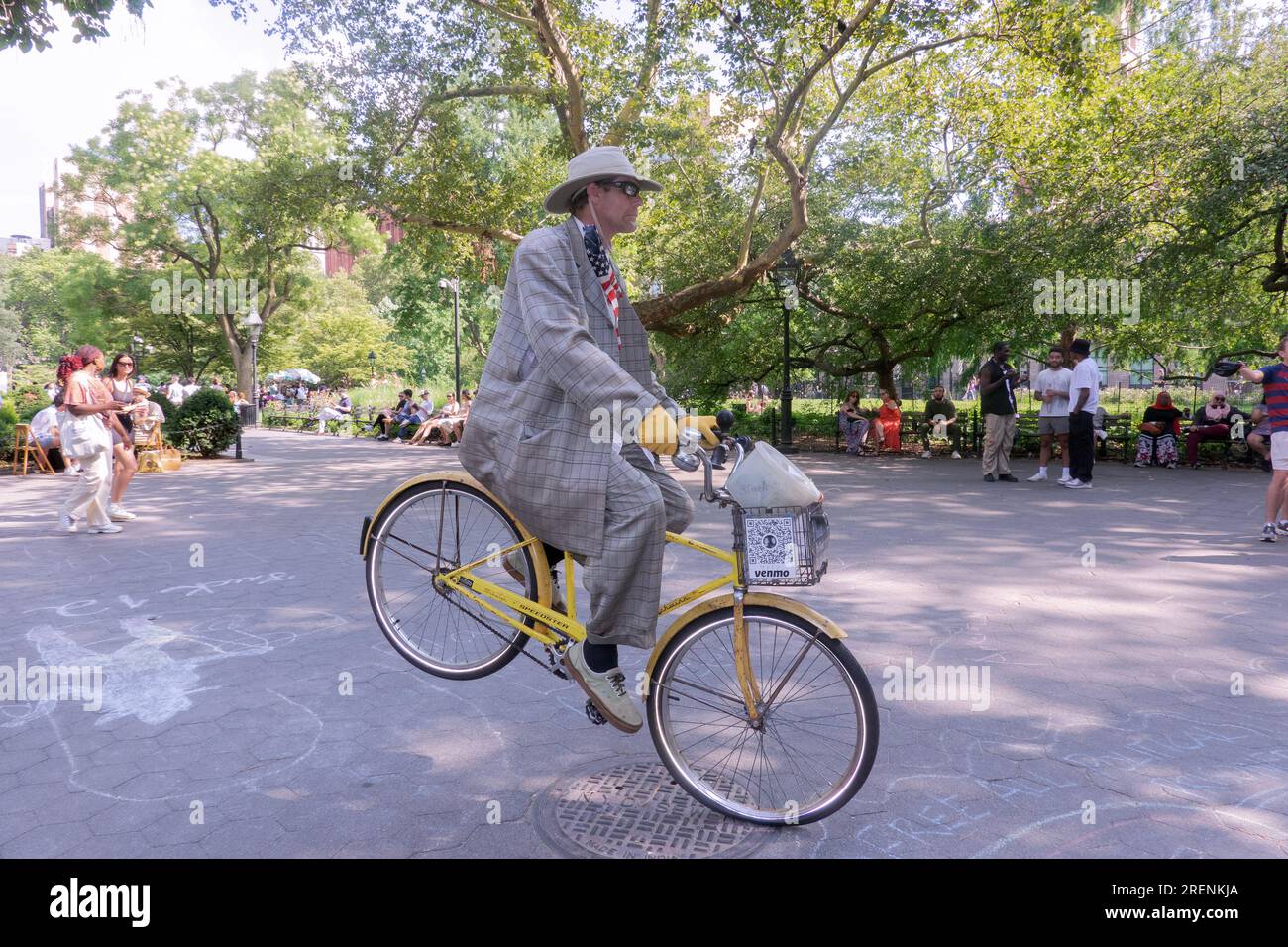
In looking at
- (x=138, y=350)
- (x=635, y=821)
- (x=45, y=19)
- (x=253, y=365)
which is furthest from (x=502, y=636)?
(x=138, y=350)

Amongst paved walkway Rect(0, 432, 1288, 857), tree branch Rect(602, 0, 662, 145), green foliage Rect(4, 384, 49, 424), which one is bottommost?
paved walkway Rect(0, 432, 1288, 857)

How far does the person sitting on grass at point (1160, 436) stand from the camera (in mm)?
14516

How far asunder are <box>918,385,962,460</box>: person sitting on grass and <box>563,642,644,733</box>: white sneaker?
15098 millimetres

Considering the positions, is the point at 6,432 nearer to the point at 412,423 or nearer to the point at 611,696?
the point at 412,423

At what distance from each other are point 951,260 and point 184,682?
15.7m

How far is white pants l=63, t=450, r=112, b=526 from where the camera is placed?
7895 millimetres

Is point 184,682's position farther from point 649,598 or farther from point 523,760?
point 649,598

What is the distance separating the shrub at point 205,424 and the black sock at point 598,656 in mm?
16213

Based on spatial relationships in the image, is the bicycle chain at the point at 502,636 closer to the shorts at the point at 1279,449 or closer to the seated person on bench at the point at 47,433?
the shorts at the point at 1279,449

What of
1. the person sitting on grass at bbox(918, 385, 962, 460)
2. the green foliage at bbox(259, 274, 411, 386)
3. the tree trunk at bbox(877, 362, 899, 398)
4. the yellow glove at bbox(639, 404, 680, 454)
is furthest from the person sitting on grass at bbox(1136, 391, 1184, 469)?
the green foliage at bbox(259, 274, 411, 386)

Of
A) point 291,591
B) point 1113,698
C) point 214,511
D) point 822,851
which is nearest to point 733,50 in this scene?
point 214,511

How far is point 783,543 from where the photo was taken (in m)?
2.51

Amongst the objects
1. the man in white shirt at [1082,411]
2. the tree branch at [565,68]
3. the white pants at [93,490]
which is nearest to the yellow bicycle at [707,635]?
Answer: the white pants at [93,490]

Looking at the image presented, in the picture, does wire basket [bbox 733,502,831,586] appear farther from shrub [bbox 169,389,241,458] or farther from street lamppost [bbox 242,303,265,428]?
street lamppost [bbox 242,303,265,428]
